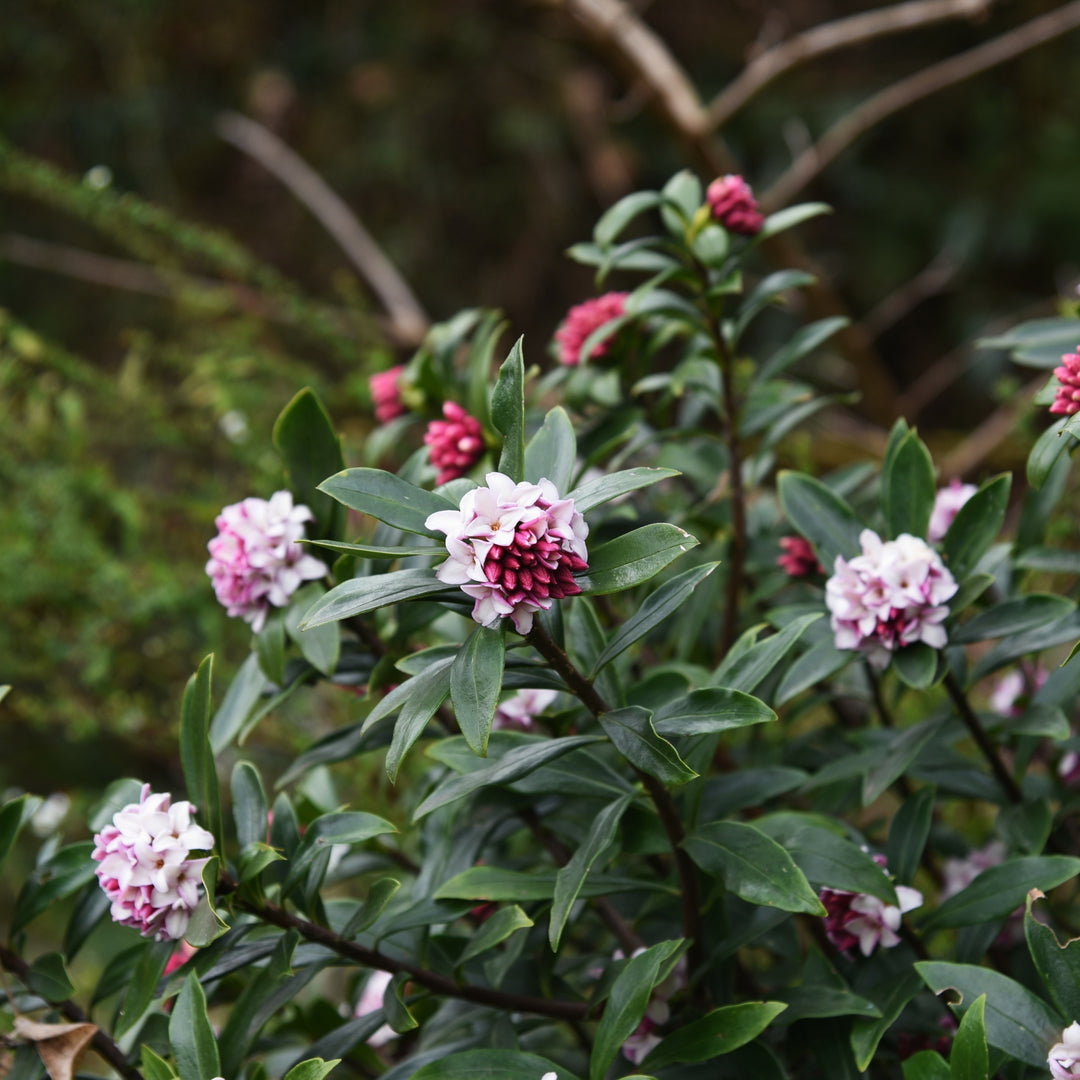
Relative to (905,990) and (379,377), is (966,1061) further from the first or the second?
(379,377)

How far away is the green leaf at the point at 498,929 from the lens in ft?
1.91

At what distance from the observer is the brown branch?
639 mm

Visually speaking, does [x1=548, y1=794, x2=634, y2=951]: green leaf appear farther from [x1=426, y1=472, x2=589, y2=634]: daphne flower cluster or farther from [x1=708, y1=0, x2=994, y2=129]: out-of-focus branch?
[x1=708, y1=0, x2=994, y2=129]: out-of-focus branch

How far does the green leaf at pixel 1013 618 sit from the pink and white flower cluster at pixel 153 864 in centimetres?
48

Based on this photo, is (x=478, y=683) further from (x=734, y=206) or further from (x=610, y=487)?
(x=734, y=206)

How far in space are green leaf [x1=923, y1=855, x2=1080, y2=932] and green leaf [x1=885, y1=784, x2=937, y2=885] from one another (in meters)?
0.03

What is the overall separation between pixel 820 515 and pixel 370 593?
348 millimetres

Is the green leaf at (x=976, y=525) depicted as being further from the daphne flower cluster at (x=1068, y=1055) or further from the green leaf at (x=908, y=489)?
the daphne flower cluster at (x=1068, y=1055)

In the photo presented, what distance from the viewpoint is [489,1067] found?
0.57 m

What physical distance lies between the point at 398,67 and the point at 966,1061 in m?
3.34

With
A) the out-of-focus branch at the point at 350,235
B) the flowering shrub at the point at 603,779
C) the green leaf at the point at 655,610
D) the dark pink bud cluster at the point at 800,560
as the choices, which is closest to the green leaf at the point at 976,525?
the flowering shrub at the point at 603,779

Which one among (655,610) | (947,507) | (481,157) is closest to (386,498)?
(655,610)

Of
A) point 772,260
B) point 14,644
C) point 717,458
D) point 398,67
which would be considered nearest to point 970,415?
point 772,260

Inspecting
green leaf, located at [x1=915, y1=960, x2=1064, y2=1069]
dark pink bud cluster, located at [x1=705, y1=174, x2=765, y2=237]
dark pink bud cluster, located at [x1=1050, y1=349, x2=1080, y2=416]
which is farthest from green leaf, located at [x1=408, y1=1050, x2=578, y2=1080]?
dark pink bud cluster, located at [x1=705, y1=174, x2=765, y2=237]
